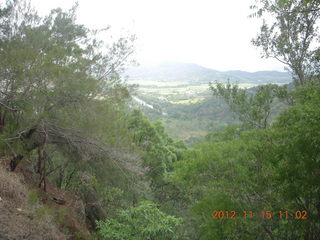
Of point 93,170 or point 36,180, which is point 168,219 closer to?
point 93,170

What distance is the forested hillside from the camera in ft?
→ 16.7

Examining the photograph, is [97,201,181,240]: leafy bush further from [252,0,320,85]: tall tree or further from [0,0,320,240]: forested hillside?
[252,0,320,85]: tall tree

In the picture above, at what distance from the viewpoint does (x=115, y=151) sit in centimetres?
773

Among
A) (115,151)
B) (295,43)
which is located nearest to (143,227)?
(115,151)

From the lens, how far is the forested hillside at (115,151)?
510 cm

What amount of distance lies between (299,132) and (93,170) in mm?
6451
